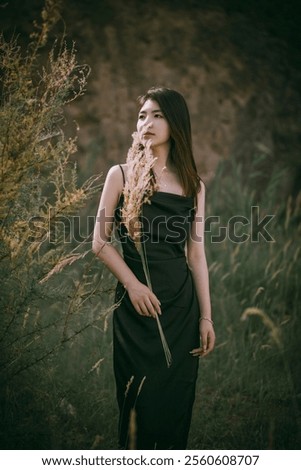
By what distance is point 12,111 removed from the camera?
5.65 feet

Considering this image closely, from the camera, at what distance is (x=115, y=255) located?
6.08 ft

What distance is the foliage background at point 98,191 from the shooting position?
189cm

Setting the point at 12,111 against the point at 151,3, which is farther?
the point at 151,3

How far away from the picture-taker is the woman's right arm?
1.80 metres

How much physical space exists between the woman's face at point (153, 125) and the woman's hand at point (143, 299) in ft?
1.98

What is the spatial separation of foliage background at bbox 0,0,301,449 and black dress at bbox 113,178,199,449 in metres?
0.16

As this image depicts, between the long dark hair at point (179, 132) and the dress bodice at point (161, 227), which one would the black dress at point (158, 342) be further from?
the long dark hair at point (179, 132)

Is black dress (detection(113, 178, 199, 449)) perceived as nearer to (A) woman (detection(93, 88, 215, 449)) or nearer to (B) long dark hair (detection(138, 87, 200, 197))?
(A) woman (detection(93, 88, 215, 449))

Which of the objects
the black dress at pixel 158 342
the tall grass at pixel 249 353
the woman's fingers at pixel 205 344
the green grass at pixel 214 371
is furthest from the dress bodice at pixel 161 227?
the tall grass at pixel 249 353

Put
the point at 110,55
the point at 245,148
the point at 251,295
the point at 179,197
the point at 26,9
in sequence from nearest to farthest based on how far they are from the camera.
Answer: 1. the point at 179,197
2. the point at 251,295
3. the point at 26,9
4. the point at 110,55
5. the point at 245,148

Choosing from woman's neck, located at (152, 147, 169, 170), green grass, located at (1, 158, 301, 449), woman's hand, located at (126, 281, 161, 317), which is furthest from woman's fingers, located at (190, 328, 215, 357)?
woman's neck, located at (152, 147, 169, 170)

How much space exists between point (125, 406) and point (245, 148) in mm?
3211
